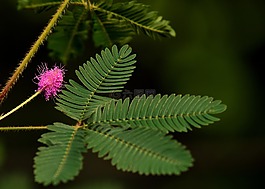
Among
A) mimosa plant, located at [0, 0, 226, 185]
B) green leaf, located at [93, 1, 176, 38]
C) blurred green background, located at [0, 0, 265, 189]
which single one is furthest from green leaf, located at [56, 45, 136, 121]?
blurred green background, located at [0, 0, 265, 189]

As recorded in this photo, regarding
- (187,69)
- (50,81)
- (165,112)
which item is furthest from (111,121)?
(187,69)

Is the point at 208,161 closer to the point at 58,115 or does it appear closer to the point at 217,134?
the point at 217,134

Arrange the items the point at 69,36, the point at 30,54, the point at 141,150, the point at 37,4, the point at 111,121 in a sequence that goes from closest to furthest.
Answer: the point at 141,150 < the point at 111,121 < the point at 30,54 < the point at 37,4 < the point at 69,36

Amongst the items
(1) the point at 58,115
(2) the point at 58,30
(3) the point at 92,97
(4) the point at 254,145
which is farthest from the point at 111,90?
(4) the point at 254,145

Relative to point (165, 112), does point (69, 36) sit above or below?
below

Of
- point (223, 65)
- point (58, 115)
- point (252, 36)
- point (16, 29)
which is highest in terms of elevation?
point (252, 36)

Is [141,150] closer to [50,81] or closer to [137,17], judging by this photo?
[50,81]
